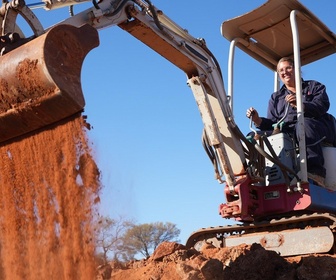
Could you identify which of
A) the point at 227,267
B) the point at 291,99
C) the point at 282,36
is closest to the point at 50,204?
the point at 227,267

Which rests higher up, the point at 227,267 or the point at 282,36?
the point at 282,36

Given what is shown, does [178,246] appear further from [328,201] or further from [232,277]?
[328,201]

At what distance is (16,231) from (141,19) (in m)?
2.41

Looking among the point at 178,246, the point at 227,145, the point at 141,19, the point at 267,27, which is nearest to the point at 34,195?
the point at 178,246

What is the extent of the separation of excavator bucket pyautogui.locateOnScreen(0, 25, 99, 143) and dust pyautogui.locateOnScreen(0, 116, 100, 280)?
133 mm

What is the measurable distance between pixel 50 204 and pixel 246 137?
3.07 metres

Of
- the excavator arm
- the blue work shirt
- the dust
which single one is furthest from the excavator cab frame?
the dust

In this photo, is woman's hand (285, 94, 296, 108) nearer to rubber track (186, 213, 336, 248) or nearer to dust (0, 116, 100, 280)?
rubber track (186, 213, 336, 248)

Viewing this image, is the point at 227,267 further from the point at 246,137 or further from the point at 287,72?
the point at 287,72

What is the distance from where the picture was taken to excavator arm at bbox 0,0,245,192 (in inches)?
212

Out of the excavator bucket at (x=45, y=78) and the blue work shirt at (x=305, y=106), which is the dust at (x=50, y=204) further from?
the blue work shirt at (x=305, y=106)

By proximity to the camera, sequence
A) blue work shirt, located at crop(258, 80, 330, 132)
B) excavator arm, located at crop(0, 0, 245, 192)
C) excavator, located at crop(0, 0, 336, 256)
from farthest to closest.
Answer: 1. blue work shirt, located at crop(258, 80, 330, 132)
2. excavator, located at crop(0, 0, 336, 256)
3. excavator arm, located at crop(0, 0, 245, 192)

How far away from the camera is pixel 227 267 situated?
5473mm

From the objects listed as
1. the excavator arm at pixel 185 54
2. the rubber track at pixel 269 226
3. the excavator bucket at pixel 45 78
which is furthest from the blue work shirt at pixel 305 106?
the excavator bucket at pixel 45 78
